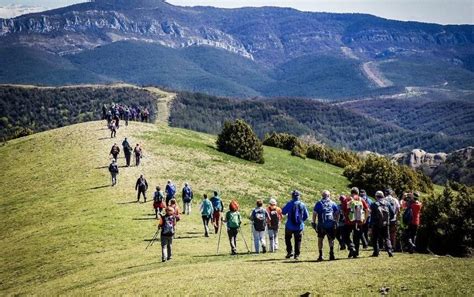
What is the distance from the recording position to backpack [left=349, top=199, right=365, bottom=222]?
818 inches

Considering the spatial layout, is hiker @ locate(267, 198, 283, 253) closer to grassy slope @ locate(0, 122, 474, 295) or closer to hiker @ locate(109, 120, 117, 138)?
grassy slope @ locate(0, 122, 474, 295)

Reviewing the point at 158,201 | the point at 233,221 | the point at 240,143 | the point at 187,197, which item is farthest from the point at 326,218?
the point at 240,143

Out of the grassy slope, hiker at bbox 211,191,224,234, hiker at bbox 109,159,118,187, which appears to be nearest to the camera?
the grassy slope

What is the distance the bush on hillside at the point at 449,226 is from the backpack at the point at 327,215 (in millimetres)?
8563

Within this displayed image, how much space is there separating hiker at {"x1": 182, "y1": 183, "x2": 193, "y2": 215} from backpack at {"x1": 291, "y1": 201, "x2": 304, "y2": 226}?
14355 mm

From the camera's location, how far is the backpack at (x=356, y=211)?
20.8 meters

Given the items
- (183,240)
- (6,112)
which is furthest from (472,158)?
(6,112)

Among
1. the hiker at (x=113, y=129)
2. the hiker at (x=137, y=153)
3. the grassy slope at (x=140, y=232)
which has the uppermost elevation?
the hiker at (x=113, y=129)

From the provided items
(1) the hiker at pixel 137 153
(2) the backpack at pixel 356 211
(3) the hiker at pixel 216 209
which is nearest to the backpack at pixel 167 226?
(3) the hiker at pixel 216 209

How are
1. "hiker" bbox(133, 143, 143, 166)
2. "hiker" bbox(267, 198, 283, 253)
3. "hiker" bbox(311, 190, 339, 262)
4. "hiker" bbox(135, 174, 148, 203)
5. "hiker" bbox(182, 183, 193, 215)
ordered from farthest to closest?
"hiker" bbox(133, 143, 143, 166) → "hiker" bbox(135, 174, 148, 203) → "hiker" bbox(182, 183, 193, 215) → "hiker" bbox(267, 198, 283, 253) → "hiker" bbox(311, 190, 339, 262)

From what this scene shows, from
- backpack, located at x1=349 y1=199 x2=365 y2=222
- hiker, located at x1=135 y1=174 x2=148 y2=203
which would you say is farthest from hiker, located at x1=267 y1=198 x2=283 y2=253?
hiker, located at x1=135 y1=174 x2=148 y2=203

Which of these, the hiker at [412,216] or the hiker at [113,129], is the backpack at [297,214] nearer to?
the hiker at [412,216]

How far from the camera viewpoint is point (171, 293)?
1773 centimetres

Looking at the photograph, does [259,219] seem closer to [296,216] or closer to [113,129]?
[296,216]
